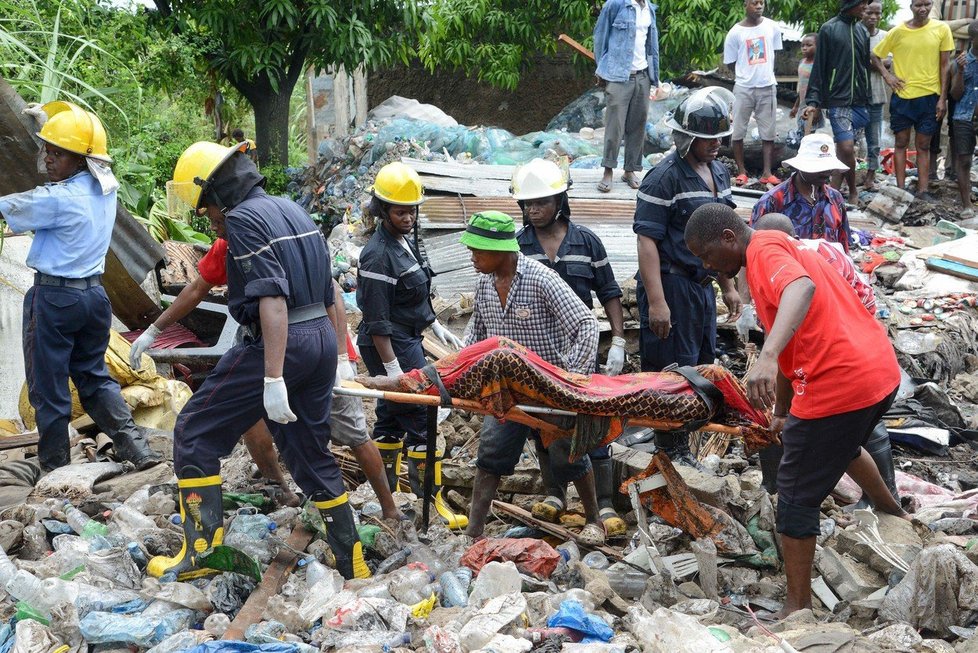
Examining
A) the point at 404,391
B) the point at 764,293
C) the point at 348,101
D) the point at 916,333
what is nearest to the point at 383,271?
the point at 404,391

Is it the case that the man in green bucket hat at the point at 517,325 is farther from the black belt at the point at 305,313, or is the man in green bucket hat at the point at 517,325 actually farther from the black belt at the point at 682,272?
the black belt at the point at 682,272

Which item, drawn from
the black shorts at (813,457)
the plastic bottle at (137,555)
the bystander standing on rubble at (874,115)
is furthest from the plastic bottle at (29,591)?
the bystander standing on rubble at (874,115)

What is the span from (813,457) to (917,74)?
27.0 ft

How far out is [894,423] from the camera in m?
6.70

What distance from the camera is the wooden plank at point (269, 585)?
Result: 413cm

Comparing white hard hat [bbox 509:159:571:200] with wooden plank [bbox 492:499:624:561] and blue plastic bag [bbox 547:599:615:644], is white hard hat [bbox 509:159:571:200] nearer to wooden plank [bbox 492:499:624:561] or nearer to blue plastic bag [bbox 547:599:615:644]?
wooden plank [bbox 492:499:624:561]

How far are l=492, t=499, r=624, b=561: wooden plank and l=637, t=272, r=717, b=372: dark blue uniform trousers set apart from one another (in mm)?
1202

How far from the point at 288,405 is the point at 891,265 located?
23.0ft

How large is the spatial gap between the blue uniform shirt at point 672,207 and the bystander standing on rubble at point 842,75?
521 cm

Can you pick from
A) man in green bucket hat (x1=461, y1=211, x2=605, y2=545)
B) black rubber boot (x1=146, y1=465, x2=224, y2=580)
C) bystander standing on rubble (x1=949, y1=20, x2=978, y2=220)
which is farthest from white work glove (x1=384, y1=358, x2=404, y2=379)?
bystander standing on rubble (x1=949, y1=20, x2=978, y2=220)

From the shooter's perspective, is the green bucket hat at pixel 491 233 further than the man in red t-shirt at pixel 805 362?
Yes

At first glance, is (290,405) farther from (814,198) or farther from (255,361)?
(814,198)

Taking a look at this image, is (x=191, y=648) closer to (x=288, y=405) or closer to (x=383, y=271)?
(x=288, y=405)

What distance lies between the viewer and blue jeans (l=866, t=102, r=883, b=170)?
1141 centimetres
